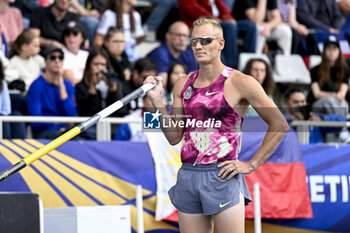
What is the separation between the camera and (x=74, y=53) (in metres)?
10.4

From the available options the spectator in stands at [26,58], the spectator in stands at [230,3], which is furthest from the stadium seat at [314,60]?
the spectator in stands at [26,58]

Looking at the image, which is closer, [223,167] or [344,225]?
[223,167]

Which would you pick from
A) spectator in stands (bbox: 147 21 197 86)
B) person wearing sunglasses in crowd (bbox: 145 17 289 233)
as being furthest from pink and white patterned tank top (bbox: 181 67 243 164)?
spectator in stands (bbox: 147 21 197 86)

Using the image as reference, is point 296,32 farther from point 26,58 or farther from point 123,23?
point 26,58

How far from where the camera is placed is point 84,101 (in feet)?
28.9

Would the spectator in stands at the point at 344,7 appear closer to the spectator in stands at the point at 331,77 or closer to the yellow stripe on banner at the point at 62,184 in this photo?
the spectator in stands at the point at 331,77

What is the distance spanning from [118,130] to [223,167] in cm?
359

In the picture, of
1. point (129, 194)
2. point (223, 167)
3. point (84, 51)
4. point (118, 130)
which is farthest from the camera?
point (84, 51)

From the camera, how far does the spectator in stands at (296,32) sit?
1287 centimetres

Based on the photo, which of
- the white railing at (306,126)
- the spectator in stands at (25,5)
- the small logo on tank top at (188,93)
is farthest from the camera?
the spectator in stands at (25,5)

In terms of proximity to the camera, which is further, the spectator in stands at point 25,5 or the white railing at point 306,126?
the spectator in stands at point 25,5

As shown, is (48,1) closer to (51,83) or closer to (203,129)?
(51,83)

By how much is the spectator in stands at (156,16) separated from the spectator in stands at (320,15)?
2541mm

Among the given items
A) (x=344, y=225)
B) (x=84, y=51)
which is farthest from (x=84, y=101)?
(x=344, y=225)
